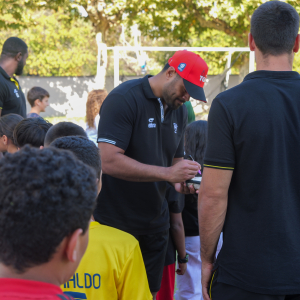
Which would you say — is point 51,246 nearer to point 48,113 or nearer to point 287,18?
point 287,18

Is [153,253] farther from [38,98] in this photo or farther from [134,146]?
[38,98]

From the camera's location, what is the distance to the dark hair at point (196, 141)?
3.11 metres

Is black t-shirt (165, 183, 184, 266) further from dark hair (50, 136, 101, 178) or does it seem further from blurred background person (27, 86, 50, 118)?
blurred background person (27, 86, 50, 118)

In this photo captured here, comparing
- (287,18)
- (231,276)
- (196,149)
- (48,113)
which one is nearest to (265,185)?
(231,276)

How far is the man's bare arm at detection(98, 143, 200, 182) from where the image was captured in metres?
2.33

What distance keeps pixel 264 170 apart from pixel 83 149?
2.72ft

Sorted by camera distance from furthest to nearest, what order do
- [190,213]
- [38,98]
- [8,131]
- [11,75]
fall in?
[38,98]
[11,75]
[8,131]
[190,213]

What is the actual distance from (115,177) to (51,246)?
5.21ft

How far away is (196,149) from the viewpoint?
315 cm

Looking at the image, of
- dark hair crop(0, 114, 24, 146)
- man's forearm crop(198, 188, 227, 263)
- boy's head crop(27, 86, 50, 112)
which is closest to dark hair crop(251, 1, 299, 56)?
man's forearm crop(198, 188, 227, 263)

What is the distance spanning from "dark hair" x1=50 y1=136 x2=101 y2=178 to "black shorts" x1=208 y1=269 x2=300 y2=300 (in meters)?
0.79

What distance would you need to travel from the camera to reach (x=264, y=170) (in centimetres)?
162

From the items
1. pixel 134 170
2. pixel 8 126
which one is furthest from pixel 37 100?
pixel 134 170

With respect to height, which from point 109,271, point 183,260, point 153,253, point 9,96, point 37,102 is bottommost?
point 183,260
